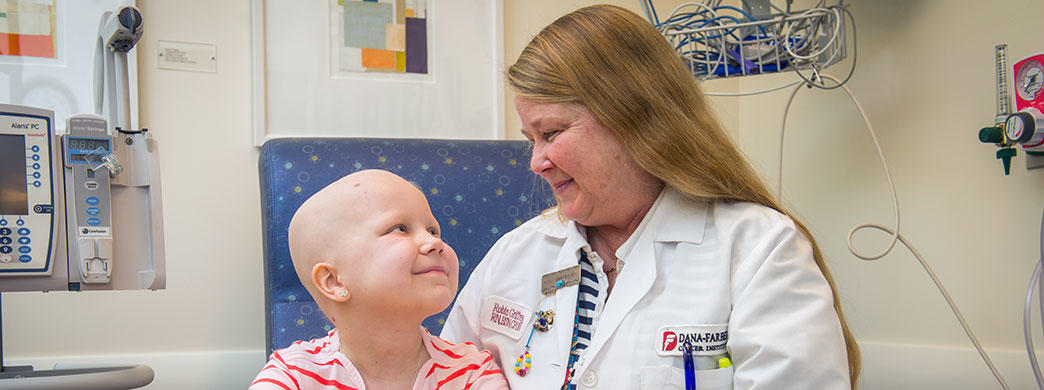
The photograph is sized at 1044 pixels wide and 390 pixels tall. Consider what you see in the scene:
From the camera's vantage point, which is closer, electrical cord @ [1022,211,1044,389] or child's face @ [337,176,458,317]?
child's face @ [337,176,458,317]

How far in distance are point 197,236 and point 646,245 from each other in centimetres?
155

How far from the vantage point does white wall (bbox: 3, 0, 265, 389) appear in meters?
2.23

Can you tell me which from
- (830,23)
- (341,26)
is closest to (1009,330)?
(830,23)

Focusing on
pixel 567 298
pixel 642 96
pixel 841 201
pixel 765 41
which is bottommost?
pixel 567 298

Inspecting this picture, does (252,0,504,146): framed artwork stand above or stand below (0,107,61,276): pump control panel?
above

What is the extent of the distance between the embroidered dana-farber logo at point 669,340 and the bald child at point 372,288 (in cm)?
29

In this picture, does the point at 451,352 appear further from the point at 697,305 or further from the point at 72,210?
the point at 72,210

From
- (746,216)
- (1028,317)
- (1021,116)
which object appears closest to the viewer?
(746,216)

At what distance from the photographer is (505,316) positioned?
139 centimetres

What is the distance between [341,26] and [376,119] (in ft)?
1.00

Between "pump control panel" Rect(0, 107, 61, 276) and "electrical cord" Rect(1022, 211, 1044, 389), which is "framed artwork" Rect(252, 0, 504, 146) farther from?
"electrical cord" Rect(1022, 211, 1044, 389)

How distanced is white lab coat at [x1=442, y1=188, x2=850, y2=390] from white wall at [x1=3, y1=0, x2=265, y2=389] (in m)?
1.22

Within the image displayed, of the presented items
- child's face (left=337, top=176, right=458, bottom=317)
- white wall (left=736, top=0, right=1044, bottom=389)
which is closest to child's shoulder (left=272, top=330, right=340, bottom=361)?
child's face (left=337, top=176, right=458, bottom=317)

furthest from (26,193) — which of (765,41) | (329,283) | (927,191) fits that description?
(927,191)
